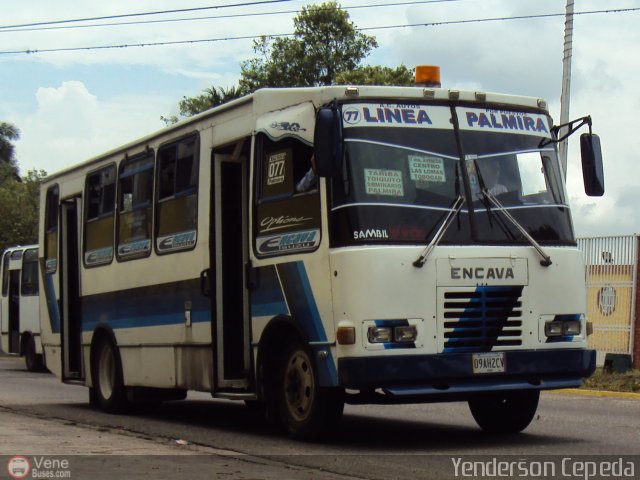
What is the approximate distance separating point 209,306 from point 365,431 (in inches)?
76.7

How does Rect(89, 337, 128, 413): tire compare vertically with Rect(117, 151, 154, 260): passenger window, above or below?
below

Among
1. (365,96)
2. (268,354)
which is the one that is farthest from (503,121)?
(268,354)

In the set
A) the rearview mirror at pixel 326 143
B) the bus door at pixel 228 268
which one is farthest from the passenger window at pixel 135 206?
the rearview mirror at pixel 326 143

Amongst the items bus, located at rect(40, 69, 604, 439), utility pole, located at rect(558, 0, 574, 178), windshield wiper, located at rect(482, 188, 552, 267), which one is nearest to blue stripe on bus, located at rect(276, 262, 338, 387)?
bus, located at rect(40, 69, 604, 439)

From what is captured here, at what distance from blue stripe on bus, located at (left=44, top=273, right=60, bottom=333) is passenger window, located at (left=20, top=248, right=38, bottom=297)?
13.3m

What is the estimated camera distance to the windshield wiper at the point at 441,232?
33.2ft

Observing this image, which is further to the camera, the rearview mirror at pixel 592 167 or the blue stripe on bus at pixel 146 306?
the blue stripe on bus at pixel 146 306

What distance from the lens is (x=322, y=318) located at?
10312 millimetres

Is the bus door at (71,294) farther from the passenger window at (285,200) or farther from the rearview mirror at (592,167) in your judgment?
the rearview mirror at (592,167)

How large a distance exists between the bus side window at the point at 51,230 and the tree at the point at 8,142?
245ft

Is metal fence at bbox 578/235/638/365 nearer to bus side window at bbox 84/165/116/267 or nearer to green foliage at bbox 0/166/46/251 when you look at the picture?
bus side window at bbox 84/165/116/267

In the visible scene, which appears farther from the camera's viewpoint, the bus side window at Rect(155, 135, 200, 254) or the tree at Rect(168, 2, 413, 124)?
the tree at Rect(168, 2, 413, 124)

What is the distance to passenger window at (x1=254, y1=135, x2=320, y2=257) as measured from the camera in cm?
1059

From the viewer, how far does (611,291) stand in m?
21.3
